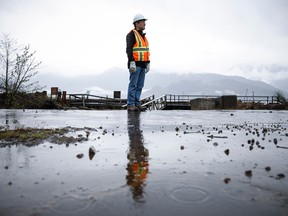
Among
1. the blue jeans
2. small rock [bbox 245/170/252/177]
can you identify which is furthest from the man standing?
small rock [bbox 245/170/252/177]

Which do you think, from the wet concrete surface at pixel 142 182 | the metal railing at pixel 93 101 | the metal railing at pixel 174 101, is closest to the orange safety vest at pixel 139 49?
the wet concrete surface at pixel 142 182

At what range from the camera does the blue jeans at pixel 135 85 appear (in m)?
6.88

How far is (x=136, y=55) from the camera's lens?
6828 millimetres

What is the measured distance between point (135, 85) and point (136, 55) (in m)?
0.79

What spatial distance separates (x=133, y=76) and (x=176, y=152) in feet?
17.5

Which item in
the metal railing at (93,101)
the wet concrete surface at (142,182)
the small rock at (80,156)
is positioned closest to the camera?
the wet concrete surface at (142,182)

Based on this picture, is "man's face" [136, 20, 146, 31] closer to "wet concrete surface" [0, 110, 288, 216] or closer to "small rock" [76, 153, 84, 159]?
"wet concrete surface" [0, 110, 288, 216]

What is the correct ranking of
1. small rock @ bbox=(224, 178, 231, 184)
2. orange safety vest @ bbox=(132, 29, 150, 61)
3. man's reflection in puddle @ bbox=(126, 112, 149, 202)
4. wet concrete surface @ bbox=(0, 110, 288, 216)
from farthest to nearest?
orange safety vest @ bbox=(132, 29, 150, 61), small rock @ bbox=(224, 178, 231, 184), man's reflection in puddle @ bbox=(126, 112, 149, 202), wet concrete surface @ bbox=(0, 110, 288, 216)

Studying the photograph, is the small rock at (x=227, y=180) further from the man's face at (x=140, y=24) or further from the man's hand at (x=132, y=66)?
the man's face at (x=140, y=24)

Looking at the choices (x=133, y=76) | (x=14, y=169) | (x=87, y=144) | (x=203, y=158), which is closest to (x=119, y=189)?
(x=14, y=169)

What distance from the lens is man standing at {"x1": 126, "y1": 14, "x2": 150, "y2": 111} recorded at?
6.69 meters

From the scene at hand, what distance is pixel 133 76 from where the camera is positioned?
687 cm

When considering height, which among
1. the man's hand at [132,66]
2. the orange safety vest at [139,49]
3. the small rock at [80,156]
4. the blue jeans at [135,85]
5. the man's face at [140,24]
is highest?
the man's face at [140,24]

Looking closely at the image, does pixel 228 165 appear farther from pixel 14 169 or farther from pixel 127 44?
pixel 127 44
